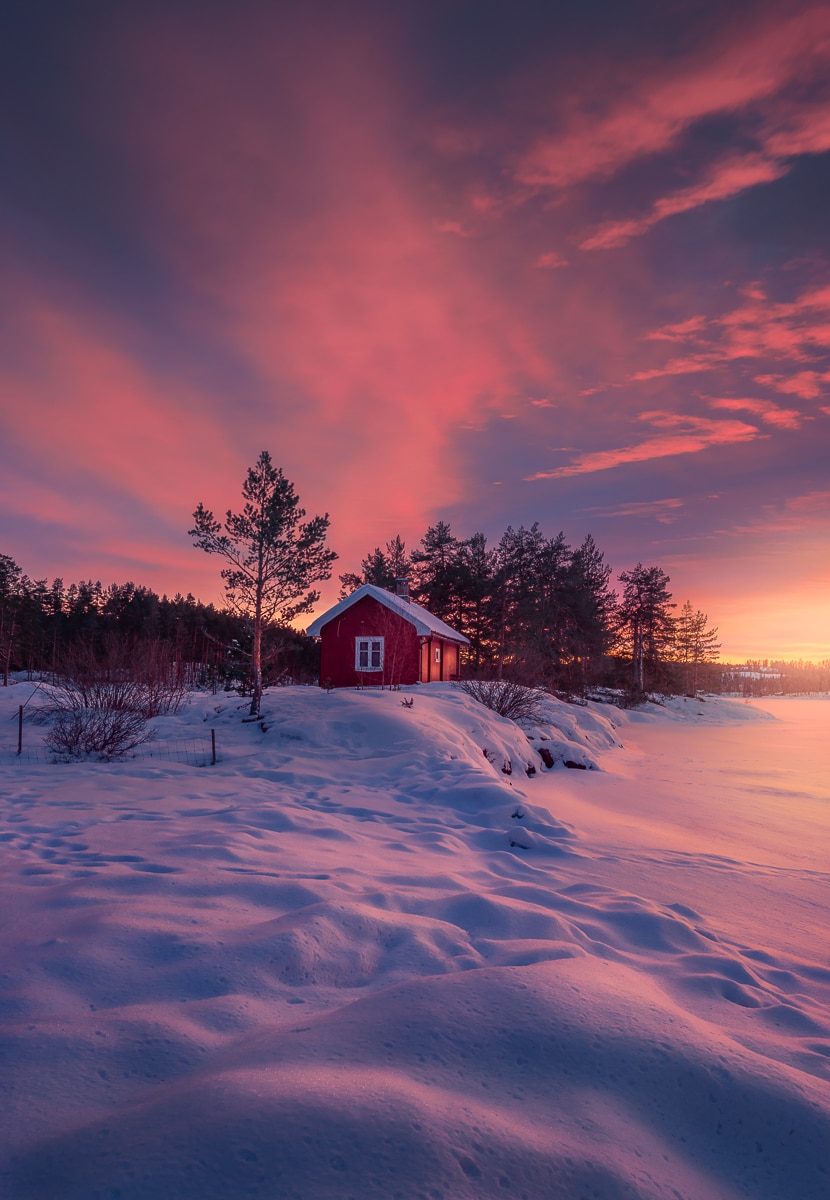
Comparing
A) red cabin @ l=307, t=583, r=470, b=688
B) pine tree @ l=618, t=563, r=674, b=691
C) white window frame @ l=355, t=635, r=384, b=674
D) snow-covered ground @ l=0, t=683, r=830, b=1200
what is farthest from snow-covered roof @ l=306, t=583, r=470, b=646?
pine tree @ l=618, t=563, r=674, b=691

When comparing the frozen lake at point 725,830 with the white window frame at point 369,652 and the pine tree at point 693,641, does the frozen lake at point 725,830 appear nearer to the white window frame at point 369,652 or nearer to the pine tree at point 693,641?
the white window frame at point 369,652

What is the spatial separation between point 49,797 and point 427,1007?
7041 mm

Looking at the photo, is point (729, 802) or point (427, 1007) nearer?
point (427, 1007)

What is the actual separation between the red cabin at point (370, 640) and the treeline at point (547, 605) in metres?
7.86

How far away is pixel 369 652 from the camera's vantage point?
2423 cm

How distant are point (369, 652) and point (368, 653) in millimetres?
63

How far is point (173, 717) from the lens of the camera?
1510 cm

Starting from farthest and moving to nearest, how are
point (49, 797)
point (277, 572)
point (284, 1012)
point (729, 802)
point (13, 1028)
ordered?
point (277, 572) < point (729, 802) < point (49, 797) < point (284, 1012) < point (13, 1028)

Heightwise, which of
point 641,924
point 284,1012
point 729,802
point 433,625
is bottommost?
point 729,802

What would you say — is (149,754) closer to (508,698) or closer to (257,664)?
(257,664)

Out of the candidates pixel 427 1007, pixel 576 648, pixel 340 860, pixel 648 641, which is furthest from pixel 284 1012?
pixel 648 641

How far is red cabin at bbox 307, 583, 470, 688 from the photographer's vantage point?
23.9 meters

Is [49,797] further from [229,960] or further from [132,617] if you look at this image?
[132,617]

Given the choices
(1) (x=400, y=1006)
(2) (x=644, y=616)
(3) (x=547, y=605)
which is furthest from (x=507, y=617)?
(1) (x=400, y=1006)
